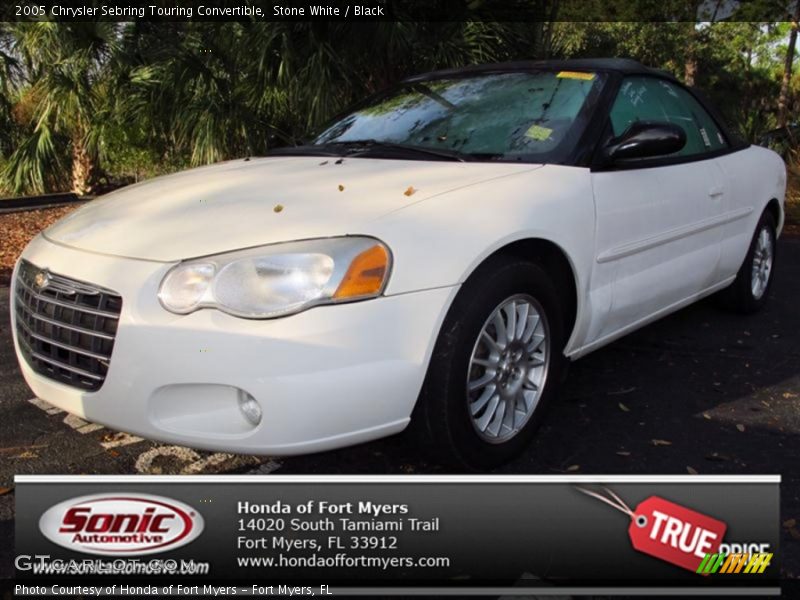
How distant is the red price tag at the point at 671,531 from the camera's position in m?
2.07

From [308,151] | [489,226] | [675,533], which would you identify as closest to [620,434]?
[675,533]

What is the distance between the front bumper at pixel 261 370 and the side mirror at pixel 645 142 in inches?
48.1

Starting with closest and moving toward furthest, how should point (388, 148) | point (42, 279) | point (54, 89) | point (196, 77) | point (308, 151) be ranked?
point (42, 279) → point (388, 148) → point (308, 151) → point (196, 77) → point (54, 89)

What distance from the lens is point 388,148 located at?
3223mm

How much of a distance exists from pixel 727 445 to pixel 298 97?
568 cm

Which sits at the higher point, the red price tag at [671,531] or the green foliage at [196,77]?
the green foliage at [196,77]

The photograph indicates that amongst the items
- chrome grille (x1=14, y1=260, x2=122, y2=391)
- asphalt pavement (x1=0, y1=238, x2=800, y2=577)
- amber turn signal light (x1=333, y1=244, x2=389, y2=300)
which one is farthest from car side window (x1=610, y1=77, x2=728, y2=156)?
chrome grille (x1=14, y1=260, x2=122, y2=391)

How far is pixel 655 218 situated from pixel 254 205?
1789 mm

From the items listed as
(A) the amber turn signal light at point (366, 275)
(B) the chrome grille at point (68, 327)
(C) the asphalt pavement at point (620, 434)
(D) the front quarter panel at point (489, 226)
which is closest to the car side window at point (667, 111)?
(D) the front quarter panel at point (489, 226)

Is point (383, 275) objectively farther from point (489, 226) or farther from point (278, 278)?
point (489, 226)

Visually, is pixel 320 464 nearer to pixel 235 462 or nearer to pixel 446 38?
pixel 235 462

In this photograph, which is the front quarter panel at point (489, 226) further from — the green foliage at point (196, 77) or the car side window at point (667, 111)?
the green foliage at point (196, 77)

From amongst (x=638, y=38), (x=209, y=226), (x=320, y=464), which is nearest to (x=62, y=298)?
(x=209, y=226)

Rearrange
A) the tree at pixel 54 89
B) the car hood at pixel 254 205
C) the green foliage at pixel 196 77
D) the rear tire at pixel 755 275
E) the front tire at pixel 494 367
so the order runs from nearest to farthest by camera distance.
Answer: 1. the car hood at pixel 254 205
2. the front tire at pixel 494 367
3. the rear tire at pixel 755 275
4. the green foliage at pixel 196 77
5. the tree at pixel 54 89
